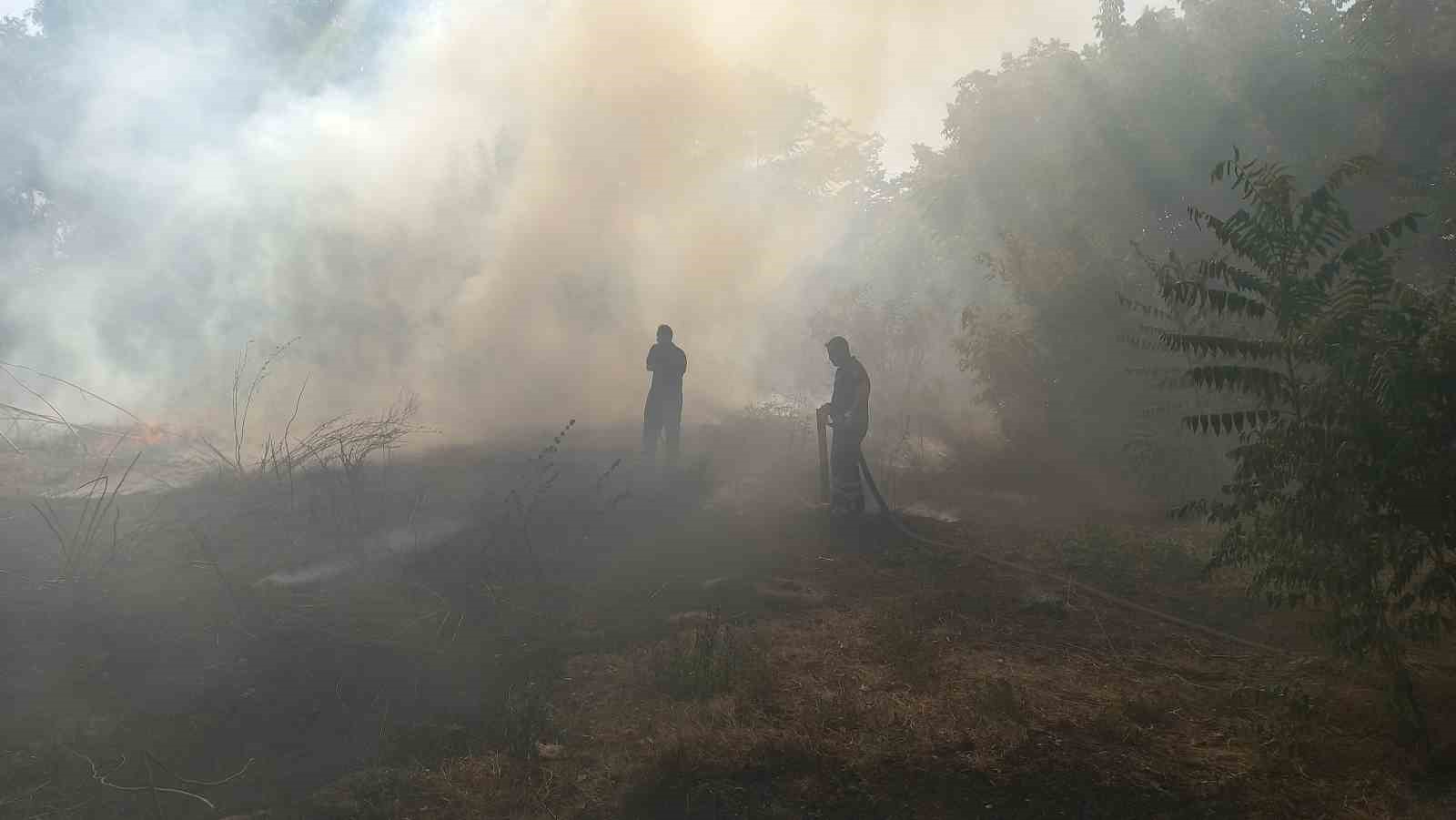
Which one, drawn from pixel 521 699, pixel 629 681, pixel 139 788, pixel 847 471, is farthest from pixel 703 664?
pixel 847 471

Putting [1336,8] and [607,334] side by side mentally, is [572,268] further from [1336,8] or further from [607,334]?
[1336,8]

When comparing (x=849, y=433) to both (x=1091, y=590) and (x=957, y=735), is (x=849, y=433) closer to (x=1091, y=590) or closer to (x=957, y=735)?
(x=1091, y=590)

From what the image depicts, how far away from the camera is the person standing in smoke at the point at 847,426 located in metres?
8.92

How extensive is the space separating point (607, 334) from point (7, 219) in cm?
1193

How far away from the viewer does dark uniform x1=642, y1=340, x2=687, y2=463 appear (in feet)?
36.0

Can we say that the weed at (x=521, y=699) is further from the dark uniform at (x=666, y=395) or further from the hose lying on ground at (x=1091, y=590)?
the dark uniform at (x=666, y=395)

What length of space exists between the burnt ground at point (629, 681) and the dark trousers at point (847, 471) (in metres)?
0.87

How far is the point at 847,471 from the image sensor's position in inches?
354

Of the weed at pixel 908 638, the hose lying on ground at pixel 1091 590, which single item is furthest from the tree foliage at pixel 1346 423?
the weed at pixel 908 638

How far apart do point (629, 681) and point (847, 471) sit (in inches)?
170

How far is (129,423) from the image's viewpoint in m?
11.9

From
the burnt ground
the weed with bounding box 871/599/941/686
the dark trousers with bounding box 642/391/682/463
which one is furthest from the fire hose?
the dark trousers with bounding box 642/391/682/463

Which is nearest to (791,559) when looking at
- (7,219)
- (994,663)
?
(994,663)

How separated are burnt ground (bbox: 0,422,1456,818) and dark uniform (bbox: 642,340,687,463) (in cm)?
282
